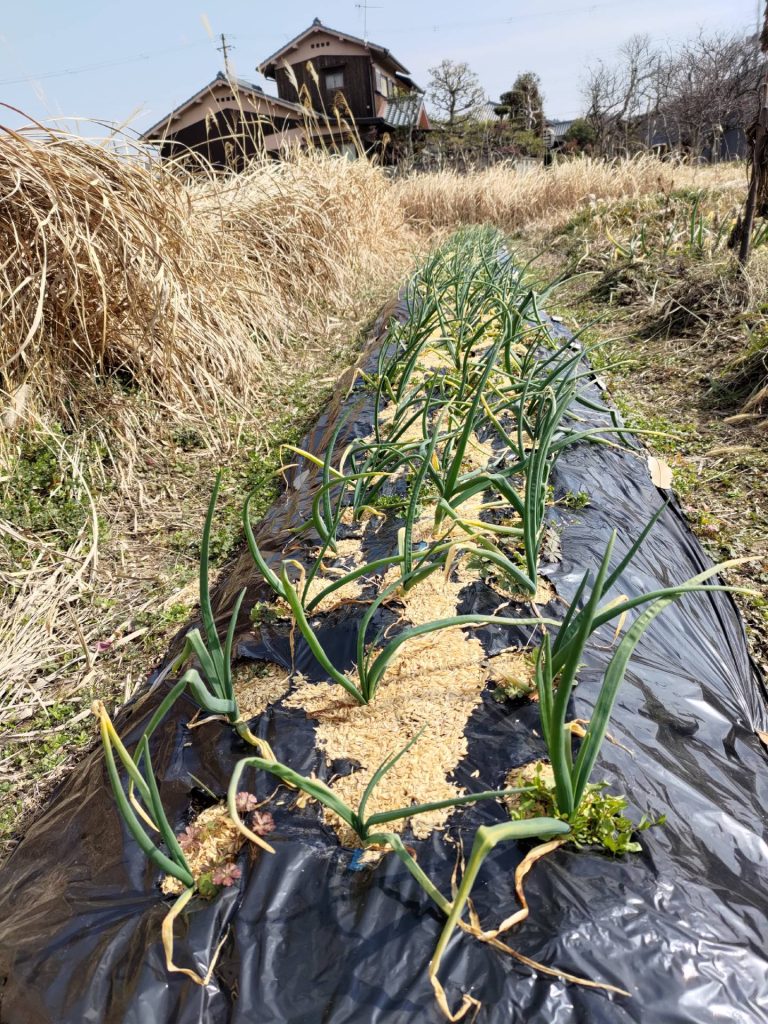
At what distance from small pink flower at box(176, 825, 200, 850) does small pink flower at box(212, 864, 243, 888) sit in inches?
3.1

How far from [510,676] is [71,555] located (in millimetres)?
1987

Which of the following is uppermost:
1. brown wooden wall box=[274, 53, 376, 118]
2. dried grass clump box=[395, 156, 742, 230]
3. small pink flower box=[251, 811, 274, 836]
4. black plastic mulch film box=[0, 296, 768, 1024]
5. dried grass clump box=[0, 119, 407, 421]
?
brown wooden wall box=[274, 53, 376, 118]

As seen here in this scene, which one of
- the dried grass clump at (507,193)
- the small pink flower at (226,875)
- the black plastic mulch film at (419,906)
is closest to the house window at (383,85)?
the dried grass clump at (507,193)

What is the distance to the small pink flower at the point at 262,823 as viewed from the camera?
1.08 m

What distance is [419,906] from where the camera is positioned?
93 cm

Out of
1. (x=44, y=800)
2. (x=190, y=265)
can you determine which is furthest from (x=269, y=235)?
(x=44, y=800)

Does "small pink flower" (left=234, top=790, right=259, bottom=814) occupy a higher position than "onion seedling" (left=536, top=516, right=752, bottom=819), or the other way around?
"onion seedling" (left=536, top=516, right=752, bottom=819)

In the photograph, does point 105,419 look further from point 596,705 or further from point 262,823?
point 596,705

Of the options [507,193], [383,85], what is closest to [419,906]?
[507,193]

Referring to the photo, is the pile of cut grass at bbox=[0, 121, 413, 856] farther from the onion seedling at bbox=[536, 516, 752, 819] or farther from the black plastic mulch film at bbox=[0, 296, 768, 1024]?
the onion seedling at bbox=[536, 516, 752, 819]

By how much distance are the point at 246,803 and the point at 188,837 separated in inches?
4.1

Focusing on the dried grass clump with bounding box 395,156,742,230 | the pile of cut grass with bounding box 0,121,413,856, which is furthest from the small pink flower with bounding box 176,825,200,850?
the dried grass clump with bounding box 395,156,742,230

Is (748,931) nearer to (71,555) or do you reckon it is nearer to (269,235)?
(71,555)

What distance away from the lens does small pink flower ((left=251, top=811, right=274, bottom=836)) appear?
1085mm
